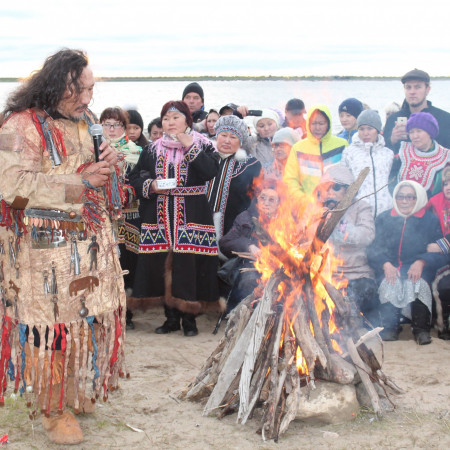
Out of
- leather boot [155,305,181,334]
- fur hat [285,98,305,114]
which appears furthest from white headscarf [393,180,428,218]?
fur hat [285,98,305,114]

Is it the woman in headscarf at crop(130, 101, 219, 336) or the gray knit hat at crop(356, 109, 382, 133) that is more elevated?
the gray knit hat at crop(356, 109, 382, 133)

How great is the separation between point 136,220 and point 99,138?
9.69 ft

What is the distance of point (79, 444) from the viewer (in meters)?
3.85

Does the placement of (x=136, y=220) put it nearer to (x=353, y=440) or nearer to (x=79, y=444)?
(x=79, y=444)

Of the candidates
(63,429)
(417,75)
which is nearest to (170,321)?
(63,429)

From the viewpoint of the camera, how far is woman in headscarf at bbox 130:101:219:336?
5945 millimetres

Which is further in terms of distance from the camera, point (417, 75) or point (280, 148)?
point (280, 148)

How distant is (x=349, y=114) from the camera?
7746 millimetres

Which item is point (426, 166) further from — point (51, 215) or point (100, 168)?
point (51, 215)

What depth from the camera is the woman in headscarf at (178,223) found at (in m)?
5.95

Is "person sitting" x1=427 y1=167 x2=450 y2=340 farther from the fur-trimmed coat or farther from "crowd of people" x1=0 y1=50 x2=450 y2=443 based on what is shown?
the fur-trimmed coat

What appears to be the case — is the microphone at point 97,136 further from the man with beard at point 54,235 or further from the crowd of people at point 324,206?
the crowd of people at point 324,206

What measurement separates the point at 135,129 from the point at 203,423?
424 centimetres

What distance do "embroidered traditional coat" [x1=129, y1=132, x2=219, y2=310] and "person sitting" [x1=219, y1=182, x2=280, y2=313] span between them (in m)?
0.20
